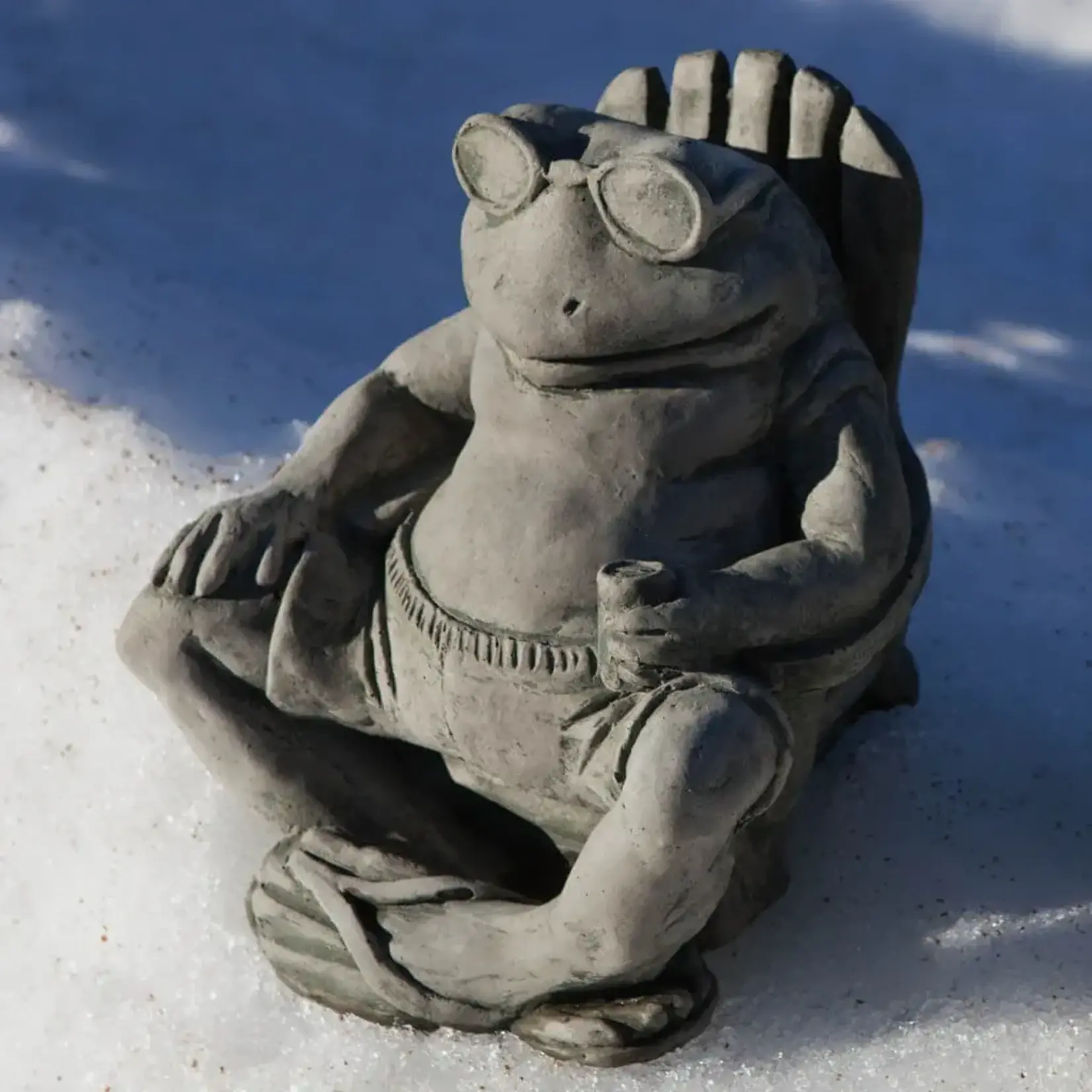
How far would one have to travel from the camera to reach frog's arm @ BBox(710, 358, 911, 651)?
1203mm

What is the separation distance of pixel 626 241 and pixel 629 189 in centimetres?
4

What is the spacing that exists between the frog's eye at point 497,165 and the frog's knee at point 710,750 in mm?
360

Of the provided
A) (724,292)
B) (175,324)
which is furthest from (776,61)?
(175,324)

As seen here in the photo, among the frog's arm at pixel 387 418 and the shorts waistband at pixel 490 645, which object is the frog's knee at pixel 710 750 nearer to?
the shorts waistband at pixel 490 645

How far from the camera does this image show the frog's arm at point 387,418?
1.41m

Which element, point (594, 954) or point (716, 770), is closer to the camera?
point (716, 770)

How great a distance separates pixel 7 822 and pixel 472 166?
2.59 feet

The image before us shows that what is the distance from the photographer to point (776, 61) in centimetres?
138

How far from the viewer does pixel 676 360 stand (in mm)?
1254

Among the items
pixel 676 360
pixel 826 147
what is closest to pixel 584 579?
pixel 676 360

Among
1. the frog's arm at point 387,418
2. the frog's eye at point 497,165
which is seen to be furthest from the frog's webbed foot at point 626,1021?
the frog's eye at point 497,165

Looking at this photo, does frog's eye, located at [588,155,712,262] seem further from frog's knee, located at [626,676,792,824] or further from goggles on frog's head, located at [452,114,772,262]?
frog's knee, located at [626,676,792,824]

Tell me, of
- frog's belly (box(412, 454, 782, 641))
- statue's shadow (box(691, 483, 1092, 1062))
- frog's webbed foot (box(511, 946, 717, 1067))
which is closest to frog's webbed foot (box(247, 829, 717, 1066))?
frog's webbed foot (box(511, 946, 717, 1067))

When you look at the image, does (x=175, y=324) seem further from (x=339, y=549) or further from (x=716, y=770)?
(x=716, y=770)
